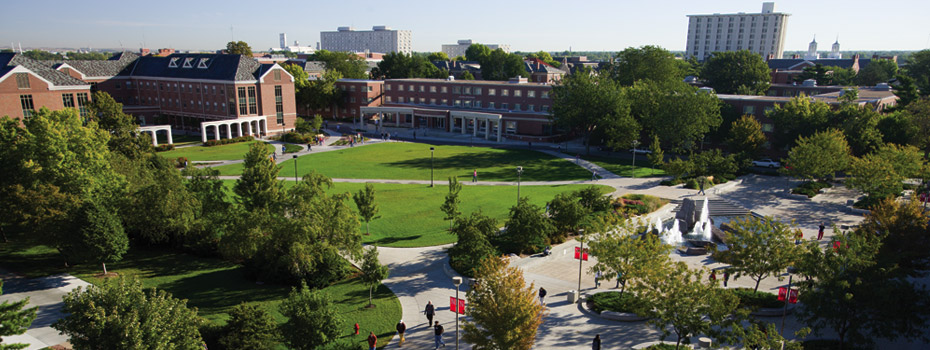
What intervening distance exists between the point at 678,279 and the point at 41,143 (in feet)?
113

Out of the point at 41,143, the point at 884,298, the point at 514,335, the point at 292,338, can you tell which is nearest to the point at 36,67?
the point at 41,143

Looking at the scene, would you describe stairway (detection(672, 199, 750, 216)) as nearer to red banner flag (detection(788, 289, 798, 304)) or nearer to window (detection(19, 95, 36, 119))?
red banner flag (detection(788, 289, 798, 304))

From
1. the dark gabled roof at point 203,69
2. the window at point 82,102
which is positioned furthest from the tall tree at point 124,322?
the dark gabled roof at point 203,69

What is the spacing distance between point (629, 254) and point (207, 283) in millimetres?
21051

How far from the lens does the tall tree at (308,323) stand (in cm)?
1853

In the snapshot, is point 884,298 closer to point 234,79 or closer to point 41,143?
→ point 41,143

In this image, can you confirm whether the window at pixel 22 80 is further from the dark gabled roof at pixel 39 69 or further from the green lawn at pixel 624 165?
the green lawn at pixel 624 165

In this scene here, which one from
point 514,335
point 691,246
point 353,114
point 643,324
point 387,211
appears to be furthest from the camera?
point 353,114

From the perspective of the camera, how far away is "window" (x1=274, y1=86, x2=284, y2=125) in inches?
3275

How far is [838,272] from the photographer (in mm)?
20484

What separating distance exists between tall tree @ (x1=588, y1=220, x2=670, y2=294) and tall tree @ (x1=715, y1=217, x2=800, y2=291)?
3330 millimetres

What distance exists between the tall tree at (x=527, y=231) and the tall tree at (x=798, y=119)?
39.8 meters

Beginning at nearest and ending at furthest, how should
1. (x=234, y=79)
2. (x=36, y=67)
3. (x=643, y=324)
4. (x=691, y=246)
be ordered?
(x=643, y=324) < (x=691, y=246) < (x=36, y=67) < (x=234, y=79)

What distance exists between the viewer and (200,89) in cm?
8212
